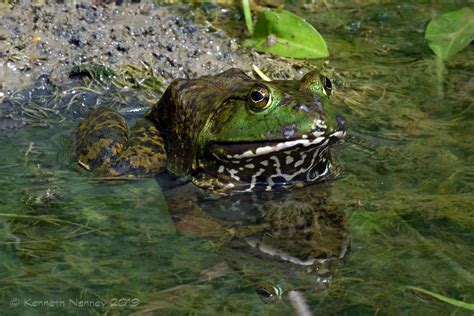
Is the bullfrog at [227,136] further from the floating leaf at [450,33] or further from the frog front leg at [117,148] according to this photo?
the floating leaf at [450,33]

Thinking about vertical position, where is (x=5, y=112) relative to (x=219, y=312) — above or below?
below

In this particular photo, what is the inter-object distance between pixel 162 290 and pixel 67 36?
13.0 feet

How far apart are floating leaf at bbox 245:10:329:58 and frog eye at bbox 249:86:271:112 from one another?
247cm

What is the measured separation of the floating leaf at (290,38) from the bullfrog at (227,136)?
1.74 m

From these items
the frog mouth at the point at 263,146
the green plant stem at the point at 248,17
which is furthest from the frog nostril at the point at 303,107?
the green plant stem at the point at 248,17

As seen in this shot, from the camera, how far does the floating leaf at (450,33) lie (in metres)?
8.06

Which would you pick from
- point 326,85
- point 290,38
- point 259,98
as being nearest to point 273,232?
point 259,98

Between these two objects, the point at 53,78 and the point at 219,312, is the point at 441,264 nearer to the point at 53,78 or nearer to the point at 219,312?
the point at 219,312

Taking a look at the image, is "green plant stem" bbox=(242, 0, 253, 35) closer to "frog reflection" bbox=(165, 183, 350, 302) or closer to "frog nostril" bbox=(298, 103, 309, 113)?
"frog reflection" bbox=(165, 183, 350, 302)

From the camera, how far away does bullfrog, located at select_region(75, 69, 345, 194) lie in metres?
5.48

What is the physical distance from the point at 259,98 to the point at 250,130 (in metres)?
0.22

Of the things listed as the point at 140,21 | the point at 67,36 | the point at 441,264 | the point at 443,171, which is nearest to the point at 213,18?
the point at 140,21

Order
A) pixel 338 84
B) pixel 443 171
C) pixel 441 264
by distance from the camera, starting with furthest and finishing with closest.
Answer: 1. pixel 338 84
2. pixel 443 171
3. pixel 441 264

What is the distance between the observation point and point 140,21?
26.8 ft
